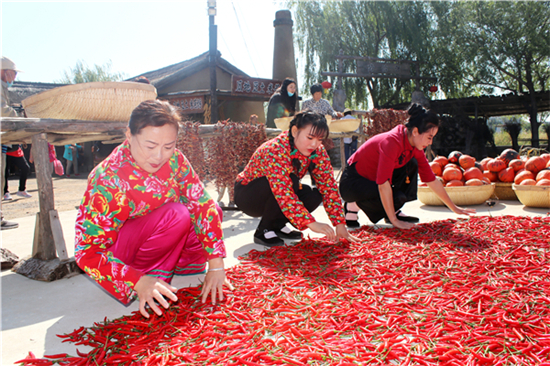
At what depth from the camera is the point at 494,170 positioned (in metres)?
5.09

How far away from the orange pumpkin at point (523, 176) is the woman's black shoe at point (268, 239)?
3251 millimetres

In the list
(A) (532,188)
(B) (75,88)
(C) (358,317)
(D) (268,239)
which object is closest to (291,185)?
(D) (268,239)

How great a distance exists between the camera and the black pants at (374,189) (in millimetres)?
3668

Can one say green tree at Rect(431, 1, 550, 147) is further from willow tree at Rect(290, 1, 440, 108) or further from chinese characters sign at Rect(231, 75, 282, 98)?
chinese characters sign at Rect(231, 75, 282, 98)

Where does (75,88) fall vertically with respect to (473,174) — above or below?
above

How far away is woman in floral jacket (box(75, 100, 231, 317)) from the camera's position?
5.53 feet

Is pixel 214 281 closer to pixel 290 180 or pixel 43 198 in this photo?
pixel 290 180

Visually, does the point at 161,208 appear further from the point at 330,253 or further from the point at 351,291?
the point at 330,253

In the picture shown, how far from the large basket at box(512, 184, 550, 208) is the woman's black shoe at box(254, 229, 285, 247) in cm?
307

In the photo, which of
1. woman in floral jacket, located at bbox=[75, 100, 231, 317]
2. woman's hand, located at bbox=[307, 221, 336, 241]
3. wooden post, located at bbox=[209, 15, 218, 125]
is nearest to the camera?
woman in floral jacket, located at bbox=[75, 100, 231, 317]

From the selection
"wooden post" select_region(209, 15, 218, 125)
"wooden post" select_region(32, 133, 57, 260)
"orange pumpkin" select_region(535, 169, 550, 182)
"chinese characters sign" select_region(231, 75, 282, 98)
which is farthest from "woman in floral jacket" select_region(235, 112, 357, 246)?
"chinese characters sign" select_region(231, 75, 282, 98)

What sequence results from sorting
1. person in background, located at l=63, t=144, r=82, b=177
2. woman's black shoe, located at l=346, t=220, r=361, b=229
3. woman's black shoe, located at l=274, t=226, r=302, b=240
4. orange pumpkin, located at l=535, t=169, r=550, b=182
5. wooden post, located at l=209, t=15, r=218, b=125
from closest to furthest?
woman's black shoe, located at l=274, t=226, r=302, b=240, woman's black shoe, located at l=346, t=220, r=361, b=229, orange pumpkin, located at l=535, t=169, r=550, b=182, wooden post, located at l=209, t=15, r=218, b=125, person in background, located at l=63, t=144, r=82, b=177

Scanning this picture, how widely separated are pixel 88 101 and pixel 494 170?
495cm

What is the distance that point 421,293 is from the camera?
2.09 meters
